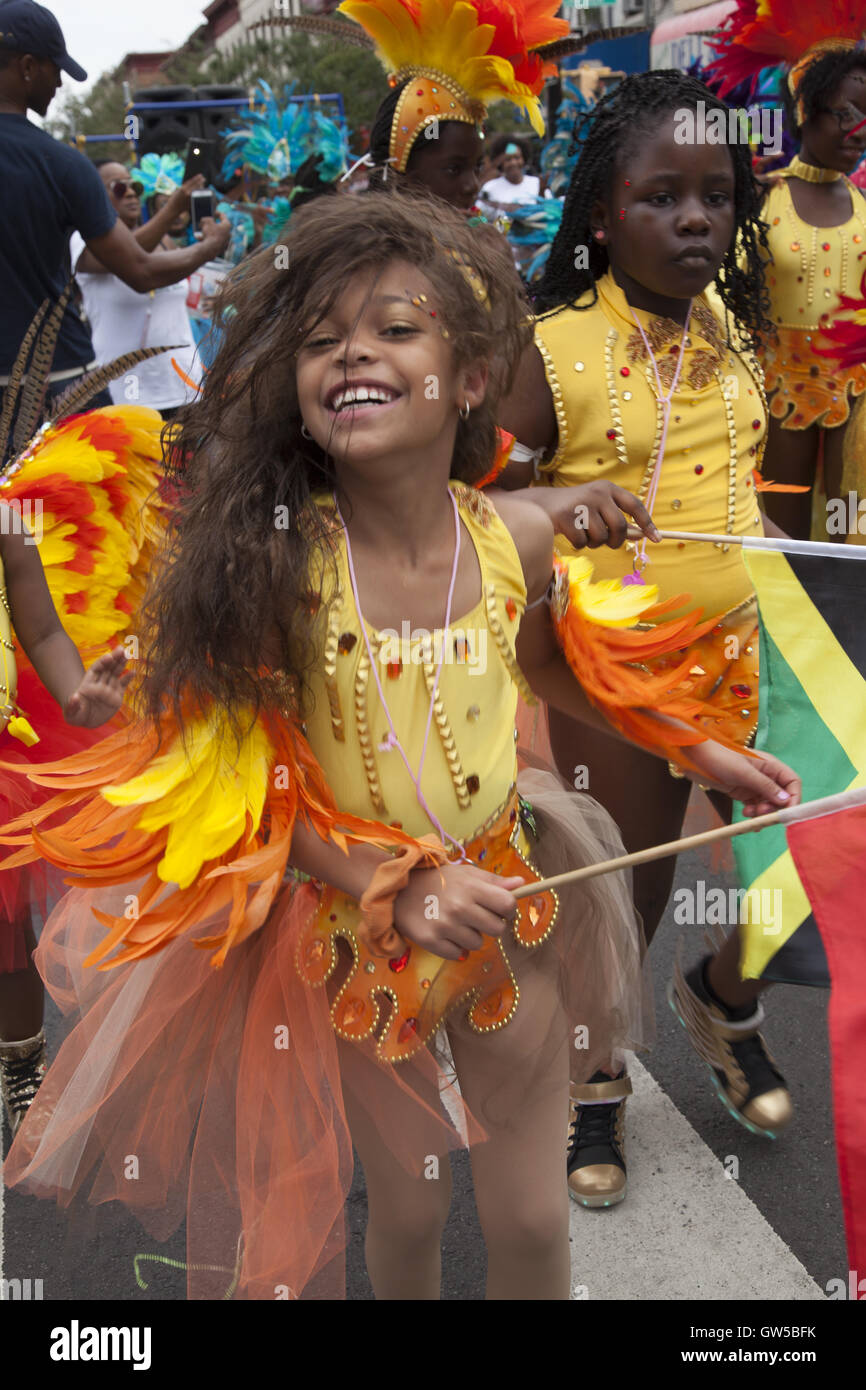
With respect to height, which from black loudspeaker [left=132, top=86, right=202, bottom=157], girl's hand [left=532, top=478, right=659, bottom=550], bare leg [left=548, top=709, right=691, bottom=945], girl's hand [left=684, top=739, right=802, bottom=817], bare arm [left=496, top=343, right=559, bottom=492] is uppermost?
black loudspeaker [left=132, top=86, right=202, bottom=157]

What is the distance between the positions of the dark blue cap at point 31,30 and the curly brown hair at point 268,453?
2425 mm

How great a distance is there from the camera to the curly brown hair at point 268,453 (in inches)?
76.9

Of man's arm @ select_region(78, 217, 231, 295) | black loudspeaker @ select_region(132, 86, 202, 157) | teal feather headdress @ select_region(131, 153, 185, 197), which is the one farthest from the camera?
black loudspeaker @ select_region(132, 86, 202, 157)

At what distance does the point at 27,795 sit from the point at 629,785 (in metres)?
1.26

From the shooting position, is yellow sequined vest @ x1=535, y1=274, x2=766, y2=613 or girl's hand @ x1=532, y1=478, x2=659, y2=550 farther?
yellow sequined vest @ x1=535, y1=274, x2=766, y2=613

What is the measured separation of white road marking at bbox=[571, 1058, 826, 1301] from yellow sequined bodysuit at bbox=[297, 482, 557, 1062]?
0.96 meters

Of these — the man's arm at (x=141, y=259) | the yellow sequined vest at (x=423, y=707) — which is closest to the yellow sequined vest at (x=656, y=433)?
the yellow sequined vest at (x=423, y=707)

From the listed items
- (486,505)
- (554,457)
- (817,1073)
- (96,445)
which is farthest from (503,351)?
(817,1073)

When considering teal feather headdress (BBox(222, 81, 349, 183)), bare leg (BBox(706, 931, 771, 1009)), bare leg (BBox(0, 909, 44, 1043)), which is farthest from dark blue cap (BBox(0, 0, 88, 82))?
teal feather headdress (BBox(222, 81, 349, 183))

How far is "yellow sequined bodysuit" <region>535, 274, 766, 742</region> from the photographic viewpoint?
284cm

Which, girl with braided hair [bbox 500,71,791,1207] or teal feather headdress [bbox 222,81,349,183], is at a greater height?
teal feather headdress [bbox 222,81,349,183]

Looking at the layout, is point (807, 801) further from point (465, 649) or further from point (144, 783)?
point (144, 783)

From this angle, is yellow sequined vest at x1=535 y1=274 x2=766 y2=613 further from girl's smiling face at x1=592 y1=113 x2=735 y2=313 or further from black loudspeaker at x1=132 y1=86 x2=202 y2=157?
black loudspeaker at x1=132 y1=86 x2=202 y2=157

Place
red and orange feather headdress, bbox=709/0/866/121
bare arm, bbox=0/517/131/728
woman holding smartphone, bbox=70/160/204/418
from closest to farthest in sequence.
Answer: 1. bare arm, bbox=0/517/131/728
2. red and orange feather headdress, bbox=709/0/866/121
3. woman holding smartphone, bbox=70/160/204/418
